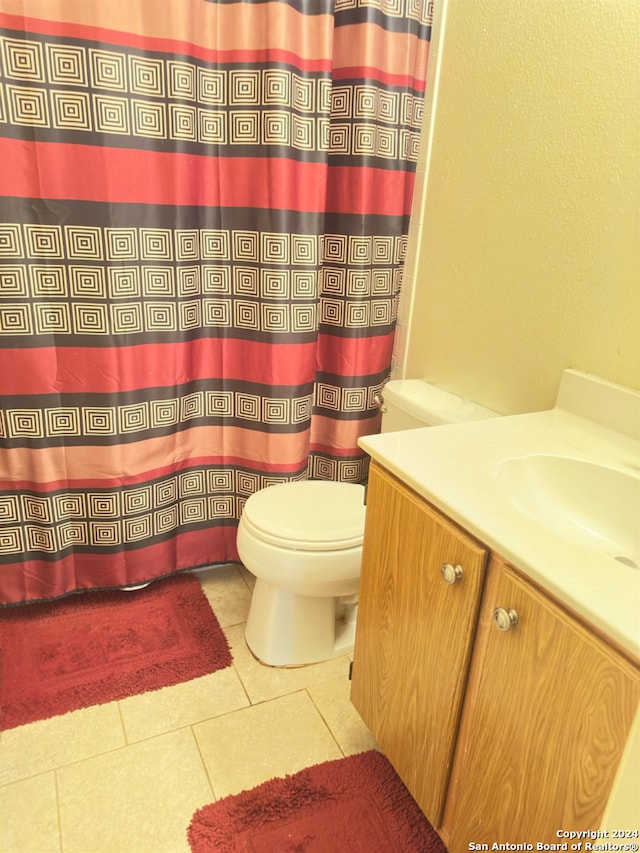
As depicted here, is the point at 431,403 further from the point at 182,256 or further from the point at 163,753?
the point at 163,753

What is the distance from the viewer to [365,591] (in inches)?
47.2

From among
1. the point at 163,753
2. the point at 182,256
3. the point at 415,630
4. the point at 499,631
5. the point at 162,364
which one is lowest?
the point at 163,753

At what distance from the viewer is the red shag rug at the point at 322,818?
3.84 feet

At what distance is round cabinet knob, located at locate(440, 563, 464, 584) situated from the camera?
35.7 inches

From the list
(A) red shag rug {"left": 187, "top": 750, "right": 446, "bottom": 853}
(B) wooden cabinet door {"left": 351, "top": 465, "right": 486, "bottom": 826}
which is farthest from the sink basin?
(A) red shag rug {"left": 187, "top": 750, "right": 446, "bottom": 853}

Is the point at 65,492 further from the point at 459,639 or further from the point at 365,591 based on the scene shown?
the point at 459,639

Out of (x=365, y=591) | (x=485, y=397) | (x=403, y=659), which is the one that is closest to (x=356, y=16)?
(x=485, y=397)

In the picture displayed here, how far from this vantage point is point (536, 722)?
31.8 inches

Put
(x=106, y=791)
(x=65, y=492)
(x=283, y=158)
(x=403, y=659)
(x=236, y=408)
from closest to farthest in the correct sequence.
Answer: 1. (x=403, y=659)
2. (x=106, y=791)
3. (x=283, y=158)
4. (x=65, y=492)
5. (x=236, y=408)

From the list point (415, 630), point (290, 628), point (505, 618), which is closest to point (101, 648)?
point (290, 628)

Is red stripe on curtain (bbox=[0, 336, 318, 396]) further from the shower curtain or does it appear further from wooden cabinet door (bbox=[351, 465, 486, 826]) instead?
wooden cabinet door (bbox=[351, 465, 486, 826])

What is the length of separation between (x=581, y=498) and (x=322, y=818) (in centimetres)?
85

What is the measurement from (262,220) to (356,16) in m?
0.58

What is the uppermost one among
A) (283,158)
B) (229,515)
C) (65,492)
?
(283,158)
